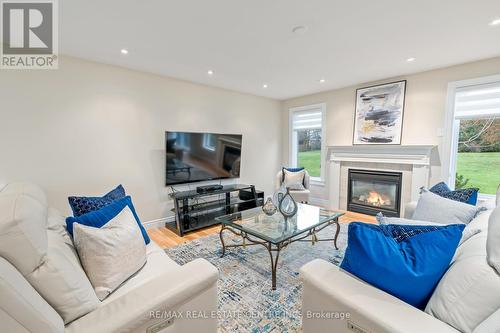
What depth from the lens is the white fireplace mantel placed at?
3.45m

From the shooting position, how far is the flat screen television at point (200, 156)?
344cm

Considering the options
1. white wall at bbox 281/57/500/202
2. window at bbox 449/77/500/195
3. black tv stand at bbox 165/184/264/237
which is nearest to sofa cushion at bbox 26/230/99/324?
black tv stand at bbox 165/184/264/237

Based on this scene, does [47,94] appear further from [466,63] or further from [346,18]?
[466,63]

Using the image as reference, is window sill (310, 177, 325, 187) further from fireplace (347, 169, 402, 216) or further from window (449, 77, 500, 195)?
window (449, 77, 500, 195)

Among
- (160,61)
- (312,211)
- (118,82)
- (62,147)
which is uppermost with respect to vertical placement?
(160,61)

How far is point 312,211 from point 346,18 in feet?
6.92

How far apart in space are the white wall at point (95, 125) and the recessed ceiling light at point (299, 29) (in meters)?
2.16

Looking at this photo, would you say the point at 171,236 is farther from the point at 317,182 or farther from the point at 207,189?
the point at 317,182

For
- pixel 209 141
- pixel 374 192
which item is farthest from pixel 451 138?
pixel 209 141

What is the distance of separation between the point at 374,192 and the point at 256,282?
121 inches

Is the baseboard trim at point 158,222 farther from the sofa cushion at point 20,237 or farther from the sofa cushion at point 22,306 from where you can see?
the sofa cushion at point 22,306

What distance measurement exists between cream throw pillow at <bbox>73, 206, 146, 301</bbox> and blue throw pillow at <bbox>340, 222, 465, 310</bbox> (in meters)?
1.29

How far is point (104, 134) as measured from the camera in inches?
118

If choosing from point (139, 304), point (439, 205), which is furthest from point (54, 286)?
point (439, 205)
